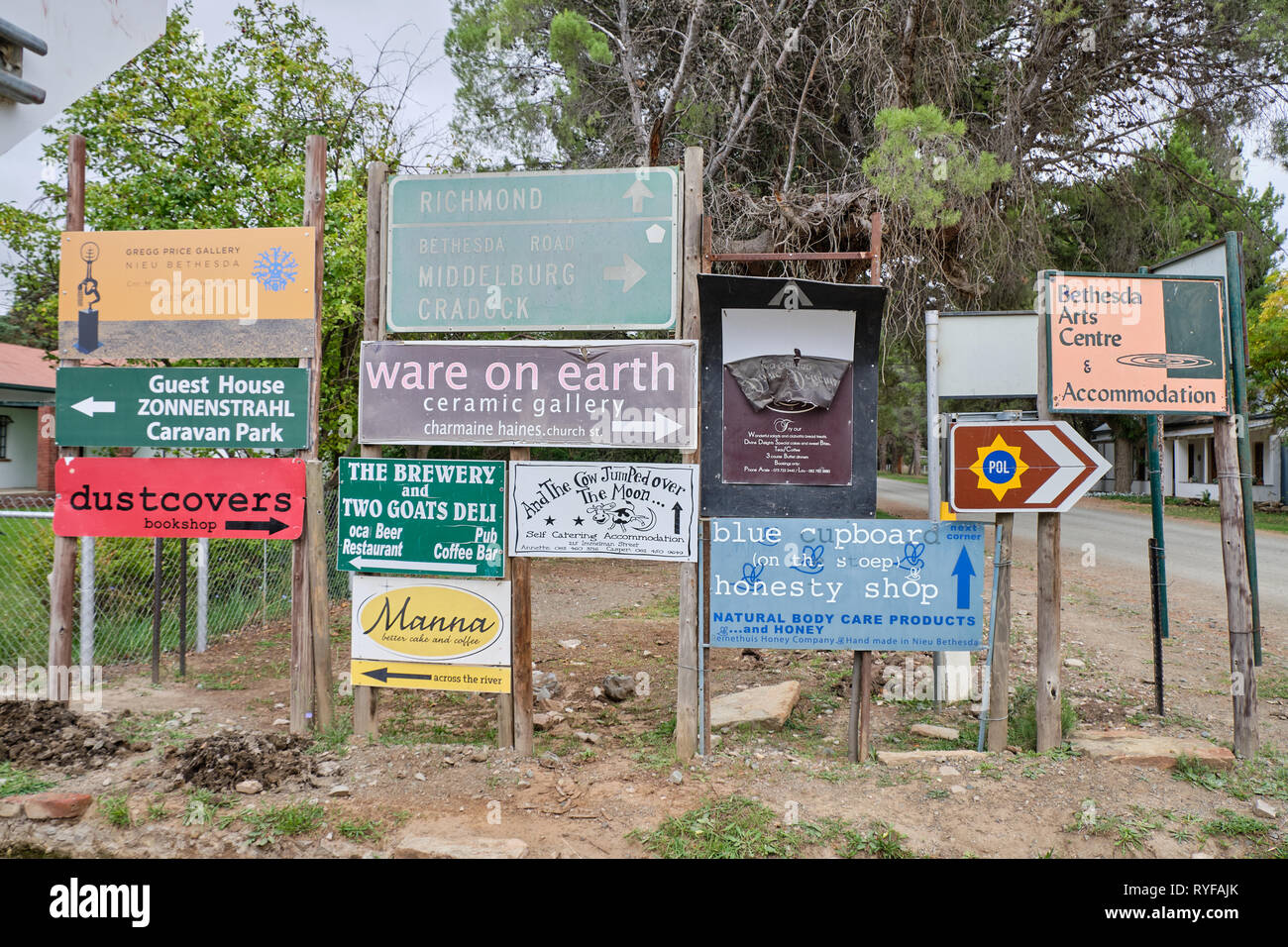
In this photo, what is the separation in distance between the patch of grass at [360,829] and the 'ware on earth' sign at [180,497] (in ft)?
6.11

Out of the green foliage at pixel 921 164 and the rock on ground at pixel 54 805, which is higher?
the green foliage at pixel 921 164

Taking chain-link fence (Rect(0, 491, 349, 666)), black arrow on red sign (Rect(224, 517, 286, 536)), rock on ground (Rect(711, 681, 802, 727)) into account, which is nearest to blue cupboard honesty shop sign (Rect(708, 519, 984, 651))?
rock on ground (Rect(711, 681, 802, 727))

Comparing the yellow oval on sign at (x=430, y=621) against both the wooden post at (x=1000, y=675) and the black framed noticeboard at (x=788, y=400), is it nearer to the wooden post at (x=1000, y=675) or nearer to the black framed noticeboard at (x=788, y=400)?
the black framed noticeboard at (x=788, y=400)

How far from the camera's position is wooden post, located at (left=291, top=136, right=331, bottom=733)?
4828 mm

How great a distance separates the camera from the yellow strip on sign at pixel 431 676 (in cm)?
462

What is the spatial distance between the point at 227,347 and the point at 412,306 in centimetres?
128

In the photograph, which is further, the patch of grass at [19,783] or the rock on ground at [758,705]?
the rock on ground at [758,705]

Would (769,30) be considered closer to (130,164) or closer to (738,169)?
(738,169)

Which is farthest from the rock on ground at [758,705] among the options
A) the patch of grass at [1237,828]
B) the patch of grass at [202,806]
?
the patch of grass at [202,806]

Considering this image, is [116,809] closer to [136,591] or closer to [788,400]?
[788,400]

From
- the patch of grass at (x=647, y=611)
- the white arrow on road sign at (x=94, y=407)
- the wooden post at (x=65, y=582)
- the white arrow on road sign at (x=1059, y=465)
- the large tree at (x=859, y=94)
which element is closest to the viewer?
the white arrow on road sign at (x=1059, y=465)

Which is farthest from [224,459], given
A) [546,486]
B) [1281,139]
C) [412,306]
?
[1281,139]

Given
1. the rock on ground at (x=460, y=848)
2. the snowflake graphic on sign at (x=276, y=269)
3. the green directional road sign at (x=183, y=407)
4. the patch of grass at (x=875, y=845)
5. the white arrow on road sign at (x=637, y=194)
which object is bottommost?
the patch of grass at (x=875, y=845)

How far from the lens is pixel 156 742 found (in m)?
4.81
